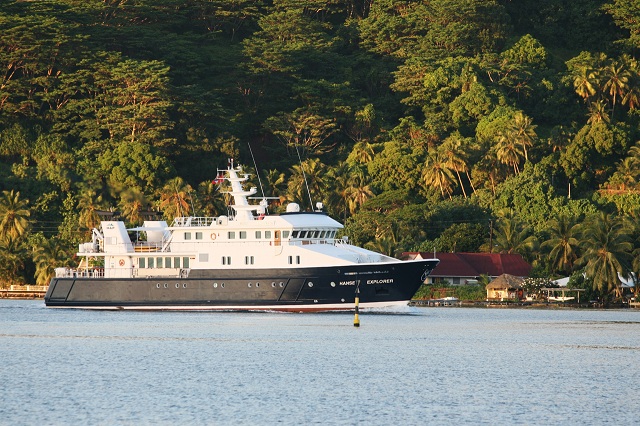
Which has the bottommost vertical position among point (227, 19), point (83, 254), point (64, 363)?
point (64, 363)

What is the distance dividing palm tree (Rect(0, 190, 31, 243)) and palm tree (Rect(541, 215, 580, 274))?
137 ft

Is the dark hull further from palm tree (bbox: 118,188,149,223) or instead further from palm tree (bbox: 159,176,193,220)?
palm tree (bbox: 159,176,193,220)

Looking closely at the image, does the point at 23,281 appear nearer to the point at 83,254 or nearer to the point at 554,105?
the point at 83,254

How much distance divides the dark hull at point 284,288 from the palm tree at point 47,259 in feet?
82.3

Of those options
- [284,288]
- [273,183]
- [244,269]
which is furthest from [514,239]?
[244,269]

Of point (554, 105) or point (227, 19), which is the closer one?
point (554, 105)

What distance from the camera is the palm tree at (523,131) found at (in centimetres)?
10731

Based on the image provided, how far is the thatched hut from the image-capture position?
85125mm

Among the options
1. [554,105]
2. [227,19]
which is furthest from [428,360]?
[227,19]

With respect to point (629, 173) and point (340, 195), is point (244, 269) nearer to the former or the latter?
point (340, 195)

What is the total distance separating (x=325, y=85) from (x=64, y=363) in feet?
255

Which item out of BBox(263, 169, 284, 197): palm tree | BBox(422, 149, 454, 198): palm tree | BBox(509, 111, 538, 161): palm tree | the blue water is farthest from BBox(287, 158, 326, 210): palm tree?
the blue water

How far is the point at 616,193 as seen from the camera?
106 meters

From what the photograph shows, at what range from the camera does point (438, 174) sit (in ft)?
349
